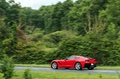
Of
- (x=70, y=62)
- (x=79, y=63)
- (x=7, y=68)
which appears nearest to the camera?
(x=7, y=68)

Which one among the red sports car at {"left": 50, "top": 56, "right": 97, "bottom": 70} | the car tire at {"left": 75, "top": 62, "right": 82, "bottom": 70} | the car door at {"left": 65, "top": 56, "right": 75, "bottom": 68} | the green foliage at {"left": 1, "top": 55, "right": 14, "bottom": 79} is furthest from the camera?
the car door at {"left": 65, "top": 56, "right": 75, "bottom": 68}

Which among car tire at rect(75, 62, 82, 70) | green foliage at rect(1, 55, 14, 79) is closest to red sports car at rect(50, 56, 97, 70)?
car tire at rect(75, 62, 82, 70)

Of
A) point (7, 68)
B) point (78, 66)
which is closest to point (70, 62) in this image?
point (78, 66)

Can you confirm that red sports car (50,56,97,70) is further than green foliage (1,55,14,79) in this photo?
Yes

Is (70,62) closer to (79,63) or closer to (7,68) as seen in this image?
(79,63)

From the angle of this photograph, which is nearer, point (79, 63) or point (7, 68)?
point (7, 68)

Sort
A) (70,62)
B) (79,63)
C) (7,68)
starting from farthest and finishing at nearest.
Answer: (70,62) < (79,63) < (7,68)

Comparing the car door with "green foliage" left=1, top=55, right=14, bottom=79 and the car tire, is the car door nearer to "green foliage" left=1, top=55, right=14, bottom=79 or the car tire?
the car tire

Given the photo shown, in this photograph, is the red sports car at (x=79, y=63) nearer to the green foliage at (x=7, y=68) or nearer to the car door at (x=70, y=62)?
the car door at (x=70, y=62)

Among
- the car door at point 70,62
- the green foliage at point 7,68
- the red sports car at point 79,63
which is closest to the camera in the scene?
the green foliage at point 7,68

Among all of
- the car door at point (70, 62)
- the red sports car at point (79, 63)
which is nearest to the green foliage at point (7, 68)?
the red sports car at point (79, 63)

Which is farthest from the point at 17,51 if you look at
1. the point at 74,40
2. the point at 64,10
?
the point at 64,10

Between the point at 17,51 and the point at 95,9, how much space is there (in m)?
34.0

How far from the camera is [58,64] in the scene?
29578mm
